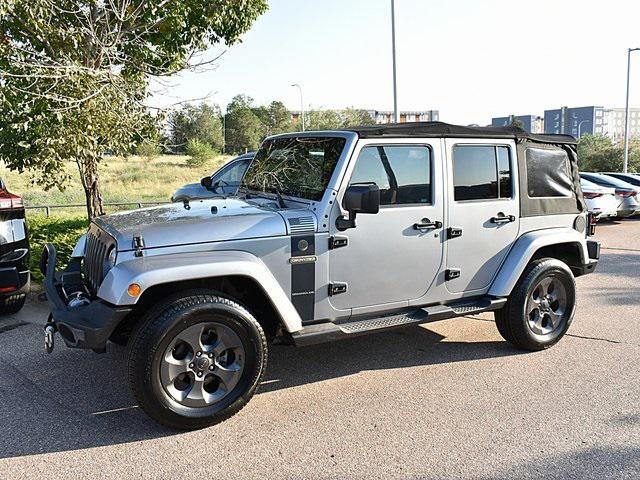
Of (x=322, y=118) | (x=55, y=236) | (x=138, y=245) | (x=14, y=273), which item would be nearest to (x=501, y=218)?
(x=138, y=245)

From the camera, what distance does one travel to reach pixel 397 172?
4305mm

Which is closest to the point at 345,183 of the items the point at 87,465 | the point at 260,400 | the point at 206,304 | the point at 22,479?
the point at 206,304

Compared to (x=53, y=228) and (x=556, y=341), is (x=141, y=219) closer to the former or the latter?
(x=556, y=341)

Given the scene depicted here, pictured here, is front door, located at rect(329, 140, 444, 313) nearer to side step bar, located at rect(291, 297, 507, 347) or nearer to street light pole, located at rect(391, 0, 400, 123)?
side step bar, located at rect(291, 297, 507, 347)

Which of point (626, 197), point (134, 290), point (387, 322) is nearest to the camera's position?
point (134, 290)

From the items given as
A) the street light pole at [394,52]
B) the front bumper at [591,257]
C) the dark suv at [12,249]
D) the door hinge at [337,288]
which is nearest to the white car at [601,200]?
the street light pole at [394,52]

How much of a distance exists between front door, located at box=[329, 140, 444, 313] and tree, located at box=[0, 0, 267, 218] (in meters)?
4.12

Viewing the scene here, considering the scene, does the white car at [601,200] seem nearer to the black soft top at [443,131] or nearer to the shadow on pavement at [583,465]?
the black soft top at [443,131]

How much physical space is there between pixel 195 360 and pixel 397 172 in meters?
1.98

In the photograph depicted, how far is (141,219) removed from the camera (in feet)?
13.4

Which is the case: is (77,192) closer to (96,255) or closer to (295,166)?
(96,255)

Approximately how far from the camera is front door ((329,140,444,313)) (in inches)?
162

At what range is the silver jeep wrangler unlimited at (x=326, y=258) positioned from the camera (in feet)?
11.7

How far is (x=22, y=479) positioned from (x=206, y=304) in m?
1.34
